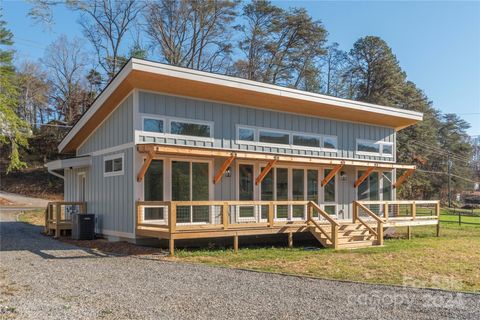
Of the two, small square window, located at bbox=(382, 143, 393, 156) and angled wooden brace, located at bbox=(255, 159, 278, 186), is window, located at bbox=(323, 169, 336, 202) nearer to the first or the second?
angled wooden brace, located at bbox=(255, 159, 278, 186)

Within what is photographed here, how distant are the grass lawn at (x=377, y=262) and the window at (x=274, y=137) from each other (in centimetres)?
385

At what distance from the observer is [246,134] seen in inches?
541

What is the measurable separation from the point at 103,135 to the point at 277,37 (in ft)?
73.3

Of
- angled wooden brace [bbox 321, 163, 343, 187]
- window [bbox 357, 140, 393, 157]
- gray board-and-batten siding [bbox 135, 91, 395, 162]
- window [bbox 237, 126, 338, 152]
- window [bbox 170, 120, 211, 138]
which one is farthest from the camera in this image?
window [bbox 357, 140, 393, 157]

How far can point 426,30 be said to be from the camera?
15.8 metres

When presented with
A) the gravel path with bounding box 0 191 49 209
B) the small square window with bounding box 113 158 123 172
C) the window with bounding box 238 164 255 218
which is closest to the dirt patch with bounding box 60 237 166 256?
the small square window with bounding box 113 158 123 172

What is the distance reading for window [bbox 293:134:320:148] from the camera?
14.9 meters

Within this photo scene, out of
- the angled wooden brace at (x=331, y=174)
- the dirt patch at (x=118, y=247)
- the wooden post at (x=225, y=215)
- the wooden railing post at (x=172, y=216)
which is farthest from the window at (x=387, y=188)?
the wooden railing post at (x=172, y=216)

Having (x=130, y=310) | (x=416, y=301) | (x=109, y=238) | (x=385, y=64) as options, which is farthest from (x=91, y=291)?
(x=385, y=64)

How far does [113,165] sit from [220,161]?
125 inches

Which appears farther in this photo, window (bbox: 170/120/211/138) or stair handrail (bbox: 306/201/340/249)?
window (bbox: 170/120/211/138)

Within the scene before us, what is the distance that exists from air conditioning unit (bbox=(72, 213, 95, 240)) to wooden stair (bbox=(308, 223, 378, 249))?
6568 millimetres

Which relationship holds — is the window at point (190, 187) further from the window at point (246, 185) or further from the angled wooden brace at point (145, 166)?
the window at point (246, 185)

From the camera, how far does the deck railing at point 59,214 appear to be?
45.5ft
